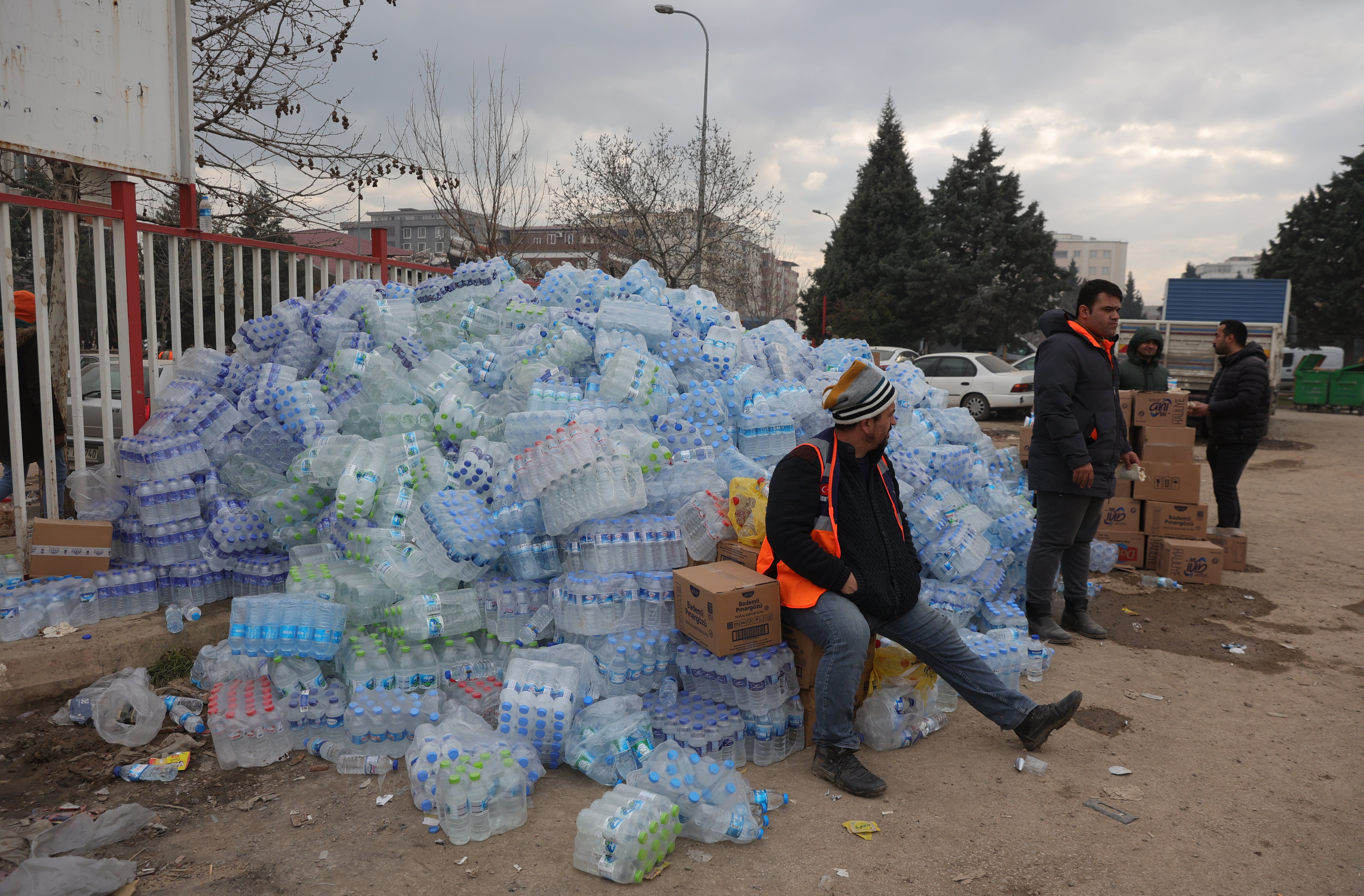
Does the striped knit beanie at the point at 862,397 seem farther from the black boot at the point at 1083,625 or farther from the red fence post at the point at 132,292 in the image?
the red fence post at the point at 132,292

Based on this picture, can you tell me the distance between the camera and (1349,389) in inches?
855

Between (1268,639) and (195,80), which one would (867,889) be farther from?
(195,80)

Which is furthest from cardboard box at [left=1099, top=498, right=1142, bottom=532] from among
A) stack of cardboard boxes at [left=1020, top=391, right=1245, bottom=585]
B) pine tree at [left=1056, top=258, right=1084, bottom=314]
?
pine tree at [left=1056, top=258, right=1084, bottom=314]

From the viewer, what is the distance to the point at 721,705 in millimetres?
3822

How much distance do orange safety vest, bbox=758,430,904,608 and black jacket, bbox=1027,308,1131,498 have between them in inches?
78.0

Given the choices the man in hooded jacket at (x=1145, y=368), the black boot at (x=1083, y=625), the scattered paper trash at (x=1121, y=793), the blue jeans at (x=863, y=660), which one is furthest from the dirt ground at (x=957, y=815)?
the man in hooded jacket at (x=1145, y=368)

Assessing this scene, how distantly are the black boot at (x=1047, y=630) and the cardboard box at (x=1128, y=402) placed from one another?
8.17 feet

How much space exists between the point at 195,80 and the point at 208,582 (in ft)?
19.4

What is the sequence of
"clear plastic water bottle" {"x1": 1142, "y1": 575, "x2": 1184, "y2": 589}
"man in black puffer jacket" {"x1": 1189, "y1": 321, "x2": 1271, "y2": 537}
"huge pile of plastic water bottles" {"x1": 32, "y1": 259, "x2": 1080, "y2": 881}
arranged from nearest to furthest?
"huge pile of plastic water bottles" {"x1": 32, "y1": 259, "x2": 1080, "y2": 881} < "clear plastic water bottle" {"x1": 1142, "y1": 575, "x2": 1184, "y2": 589} < "man in black puffer jacket" {"x1": 1189, "y1": 321, "x2": 1271, "y2": 537}

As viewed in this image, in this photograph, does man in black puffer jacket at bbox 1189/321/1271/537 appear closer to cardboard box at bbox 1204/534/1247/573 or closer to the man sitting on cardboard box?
cardboard box at bbox 1204/534/1247/573

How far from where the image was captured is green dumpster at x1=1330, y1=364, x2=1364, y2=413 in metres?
21.5

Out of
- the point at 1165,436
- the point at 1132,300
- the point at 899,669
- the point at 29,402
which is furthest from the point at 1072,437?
the point at 1132,300

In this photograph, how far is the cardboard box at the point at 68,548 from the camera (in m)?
4.50

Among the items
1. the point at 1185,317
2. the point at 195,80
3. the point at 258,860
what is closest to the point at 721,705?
the point at 258,860
